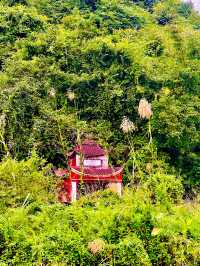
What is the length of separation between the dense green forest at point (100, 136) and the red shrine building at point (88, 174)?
0.58 m

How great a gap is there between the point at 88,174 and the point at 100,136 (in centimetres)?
297

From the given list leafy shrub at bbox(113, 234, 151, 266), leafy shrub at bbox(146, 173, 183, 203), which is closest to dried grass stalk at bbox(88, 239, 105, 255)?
leafy shrub at bbox(113, 234, 151, 266)

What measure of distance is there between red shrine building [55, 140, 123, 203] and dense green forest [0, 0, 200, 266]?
22.7 inches

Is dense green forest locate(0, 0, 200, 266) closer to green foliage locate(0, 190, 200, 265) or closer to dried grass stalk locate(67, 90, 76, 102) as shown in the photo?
green foliage locate(0, 190, 200, 265)

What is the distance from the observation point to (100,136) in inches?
883

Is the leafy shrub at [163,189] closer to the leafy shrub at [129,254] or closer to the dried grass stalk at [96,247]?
the leafy shrub at [129,254]

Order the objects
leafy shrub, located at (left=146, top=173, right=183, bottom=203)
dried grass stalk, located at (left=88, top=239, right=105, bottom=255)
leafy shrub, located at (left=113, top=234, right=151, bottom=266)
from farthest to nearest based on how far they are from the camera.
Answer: leafy shrub, located at (left=146, top=173, right=183, bottom=203) → dried grass stalk, located at (left=88, top=239, right=105, bottom=255) → leafy shrub, located at (left=113, top=234, right=151, bottom=266)

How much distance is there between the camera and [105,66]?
24.0m

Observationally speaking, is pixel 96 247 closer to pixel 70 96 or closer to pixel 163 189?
pixel 163 189

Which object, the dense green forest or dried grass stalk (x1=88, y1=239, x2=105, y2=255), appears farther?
the dense green forest

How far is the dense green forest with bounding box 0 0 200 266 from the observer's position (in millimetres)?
11955

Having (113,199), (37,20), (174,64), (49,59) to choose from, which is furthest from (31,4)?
(113,199)

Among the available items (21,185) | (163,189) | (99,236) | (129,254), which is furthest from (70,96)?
(129,254)

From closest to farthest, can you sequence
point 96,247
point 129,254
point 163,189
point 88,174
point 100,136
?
1. point 129,254
2. point 96,247
3. point 163,189
4. point 88,174
5. point 100,136
